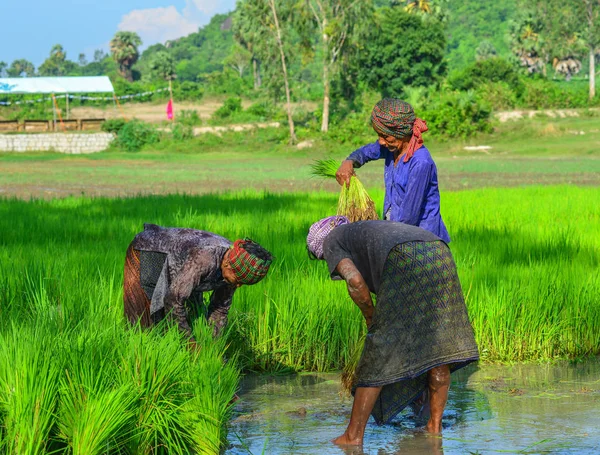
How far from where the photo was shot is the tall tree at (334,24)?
117ft

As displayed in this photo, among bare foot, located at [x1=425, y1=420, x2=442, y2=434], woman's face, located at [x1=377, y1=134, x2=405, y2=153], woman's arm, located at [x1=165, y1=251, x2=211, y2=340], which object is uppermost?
woman's face, located at [x1=377, y1=134, x2=405, y2=153]

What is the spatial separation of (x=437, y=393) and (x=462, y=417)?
0.48 m

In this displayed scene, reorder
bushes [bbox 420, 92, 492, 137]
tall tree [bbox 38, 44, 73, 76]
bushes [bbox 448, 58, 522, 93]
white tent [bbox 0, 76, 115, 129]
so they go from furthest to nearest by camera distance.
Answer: tall tree [bbox 38, 44, 73, 76]
bushes [bbox 448, 58, 522, 93]
white tent [bbox 0, 76, 115, 129]
bushes [bbox 420, 92, 492, 137]

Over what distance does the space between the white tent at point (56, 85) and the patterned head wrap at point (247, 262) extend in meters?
34.0

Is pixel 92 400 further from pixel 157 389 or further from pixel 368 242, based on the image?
pixel 368 242

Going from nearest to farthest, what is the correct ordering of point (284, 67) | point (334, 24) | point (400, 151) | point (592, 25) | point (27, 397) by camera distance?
point (27, 397) < point (400, 151) < point (334, 24) < point (284, 67) < point (592, 25)

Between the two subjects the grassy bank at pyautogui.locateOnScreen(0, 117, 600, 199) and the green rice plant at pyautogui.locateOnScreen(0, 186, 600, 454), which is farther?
the grassy bank at pyautogui.locateOnScreen(0, 117, 600, 199)

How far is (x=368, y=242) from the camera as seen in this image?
151 inches

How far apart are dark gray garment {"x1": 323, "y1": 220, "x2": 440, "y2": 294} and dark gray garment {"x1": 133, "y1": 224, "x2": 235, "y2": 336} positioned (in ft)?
1.77

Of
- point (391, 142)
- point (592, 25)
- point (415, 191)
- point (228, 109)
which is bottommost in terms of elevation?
point (415, 191)

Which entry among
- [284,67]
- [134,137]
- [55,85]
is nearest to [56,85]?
[55,85]

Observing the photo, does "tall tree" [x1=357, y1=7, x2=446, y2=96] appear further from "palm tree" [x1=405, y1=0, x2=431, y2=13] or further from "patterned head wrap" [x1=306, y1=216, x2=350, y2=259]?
"patterned head wrap" [x1=306, y1=216, x2=350, y2=259]

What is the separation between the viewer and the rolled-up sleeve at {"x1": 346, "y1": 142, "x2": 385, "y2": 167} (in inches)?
183

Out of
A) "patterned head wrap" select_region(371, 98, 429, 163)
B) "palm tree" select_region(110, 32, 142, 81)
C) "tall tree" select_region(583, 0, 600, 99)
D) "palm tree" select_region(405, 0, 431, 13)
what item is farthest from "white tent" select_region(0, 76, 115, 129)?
"palm tree" select_region(110, 32, 142, 81)
